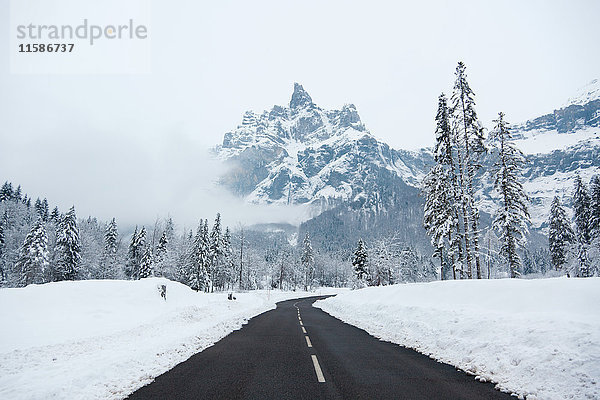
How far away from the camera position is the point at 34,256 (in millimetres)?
53344

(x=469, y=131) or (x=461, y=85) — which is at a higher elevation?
(x=461, y=85)

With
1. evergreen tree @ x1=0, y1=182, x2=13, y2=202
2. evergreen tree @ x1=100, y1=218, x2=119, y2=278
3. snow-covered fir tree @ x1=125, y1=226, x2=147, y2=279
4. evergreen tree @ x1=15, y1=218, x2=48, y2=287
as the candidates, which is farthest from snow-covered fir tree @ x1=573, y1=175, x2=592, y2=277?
evergreen tree @ x1=0, y1=182, x2=13, y2=202

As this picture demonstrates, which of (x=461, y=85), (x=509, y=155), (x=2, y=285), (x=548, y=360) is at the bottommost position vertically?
(x=2, y=285)

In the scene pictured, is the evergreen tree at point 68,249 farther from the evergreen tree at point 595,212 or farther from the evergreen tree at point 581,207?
the evergreen tree at point 581,207

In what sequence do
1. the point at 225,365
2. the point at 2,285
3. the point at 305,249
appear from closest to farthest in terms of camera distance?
the point at 225,365
the point at 2,285
the point at 305,249

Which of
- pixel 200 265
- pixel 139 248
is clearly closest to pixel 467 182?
pixel 200 265

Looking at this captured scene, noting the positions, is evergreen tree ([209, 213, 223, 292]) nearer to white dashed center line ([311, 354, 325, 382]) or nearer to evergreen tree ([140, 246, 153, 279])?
evergreen tree ([140, 246, 153, 279])

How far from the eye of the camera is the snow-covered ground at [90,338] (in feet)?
22.2

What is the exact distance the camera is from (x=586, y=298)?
9188mm

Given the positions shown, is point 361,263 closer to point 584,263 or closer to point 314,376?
point 584,263

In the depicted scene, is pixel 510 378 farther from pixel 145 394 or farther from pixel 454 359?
pixel 145 394

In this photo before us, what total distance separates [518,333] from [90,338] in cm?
1430

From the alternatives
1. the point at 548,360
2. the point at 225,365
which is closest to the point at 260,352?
the point at 225,365

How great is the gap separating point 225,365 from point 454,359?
6.20m
